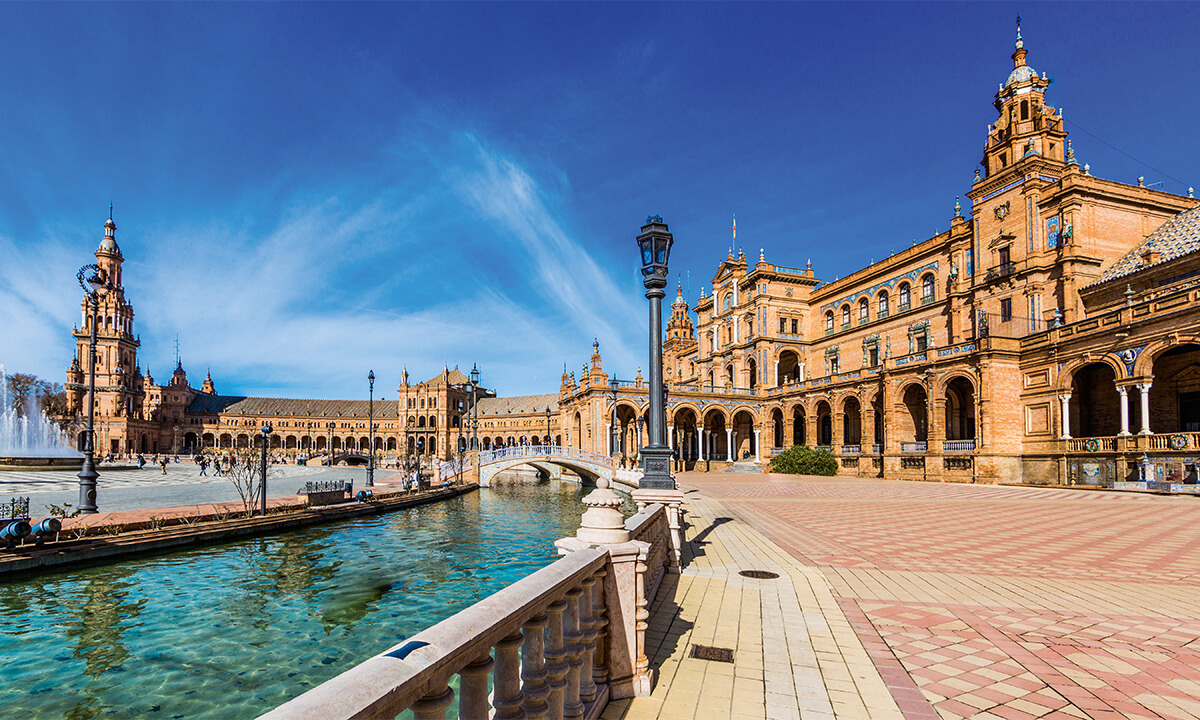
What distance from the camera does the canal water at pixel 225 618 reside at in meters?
7.45

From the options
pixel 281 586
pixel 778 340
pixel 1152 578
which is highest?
pixel 778 340

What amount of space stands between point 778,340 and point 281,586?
44598 mm

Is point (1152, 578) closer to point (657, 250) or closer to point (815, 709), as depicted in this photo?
point (815, 709)

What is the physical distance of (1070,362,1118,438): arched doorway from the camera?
27797 millimetres

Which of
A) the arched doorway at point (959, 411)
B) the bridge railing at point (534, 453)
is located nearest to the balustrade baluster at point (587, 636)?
the bridge railing at point (534, 453)

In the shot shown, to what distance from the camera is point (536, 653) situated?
300cm

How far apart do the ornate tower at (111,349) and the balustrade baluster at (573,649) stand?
122 m

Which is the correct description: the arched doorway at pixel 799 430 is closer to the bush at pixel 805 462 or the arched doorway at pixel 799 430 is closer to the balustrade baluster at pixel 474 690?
the bush at pixel 805 462

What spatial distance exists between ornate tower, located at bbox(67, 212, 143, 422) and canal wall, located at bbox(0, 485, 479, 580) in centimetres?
10245

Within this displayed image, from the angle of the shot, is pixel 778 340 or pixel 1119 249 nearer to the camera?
pixel 1119 249

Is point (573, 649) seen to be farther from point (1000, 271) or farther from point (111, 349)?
point (111, 349)

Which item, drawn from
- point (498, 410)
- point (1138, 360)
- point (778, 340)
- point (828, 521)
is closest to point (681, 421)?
point (778, 340)

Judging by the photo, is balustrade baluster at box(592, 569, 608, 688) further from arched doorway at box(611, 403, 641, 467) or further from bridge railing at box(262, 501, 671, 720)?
arched doorway at box(611, 403, 641, 467)

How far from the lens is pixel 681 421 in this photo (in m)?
48.8
